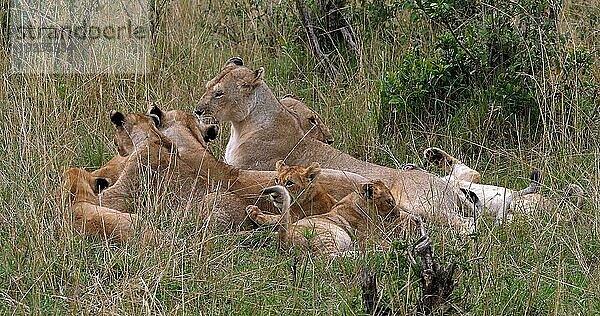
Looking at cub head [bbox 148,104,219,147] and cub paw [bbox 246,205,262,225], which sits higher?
cub head [bbox 148,104,219,147]

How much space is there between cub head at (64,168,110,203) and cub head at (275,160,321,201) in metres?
0.98

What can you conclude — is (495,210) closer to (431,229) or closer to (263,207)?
(431,229)

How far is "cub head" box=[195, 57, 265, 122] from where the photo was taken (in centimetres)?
710

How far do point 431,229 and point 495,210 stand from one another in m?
0.73

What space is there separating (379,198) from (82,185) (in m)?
1.56

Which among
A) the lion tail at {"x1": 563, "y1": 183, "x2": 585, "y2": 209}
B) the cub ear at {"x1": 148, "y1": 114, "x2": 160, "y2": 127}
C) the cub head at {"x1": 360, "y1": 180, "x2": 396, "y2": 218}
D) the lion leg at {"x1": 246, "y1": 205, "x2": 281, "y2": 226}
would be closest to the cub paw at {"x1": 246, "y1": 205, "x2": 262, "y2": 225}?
the lion leg at {"x1": 246, "y1": 205, "x2": 281, "y2": 226}

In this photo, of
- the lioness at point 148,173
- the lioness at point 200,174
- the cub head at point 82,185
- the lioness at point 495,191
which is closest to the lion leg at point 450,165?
the lioness at point 495,191

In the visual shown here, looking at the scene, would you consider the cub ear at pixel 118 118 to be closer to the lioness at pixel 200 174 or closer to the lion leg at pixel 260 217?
→ the lioness at pixel 200 174

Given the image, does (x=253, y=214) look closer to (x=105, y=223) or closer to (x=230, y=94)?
(x=105, y=223)

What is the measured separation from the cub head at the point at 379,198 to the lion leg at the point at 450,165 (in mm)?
919

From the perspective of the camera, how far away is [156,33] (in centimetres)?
880

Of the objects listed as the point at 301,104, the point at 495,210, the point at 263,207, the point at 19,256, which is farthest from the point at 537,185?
the point at 19,256

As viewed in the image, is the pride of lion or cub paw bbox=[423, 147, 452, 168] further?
cub paw bbox=[423, 147, 452, 168]

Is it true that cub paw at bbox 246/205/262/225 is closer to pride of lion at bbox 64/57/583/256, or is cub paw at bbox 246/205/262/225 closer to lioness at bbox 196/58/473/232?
pride of lion at bbox 64/57/583/256
